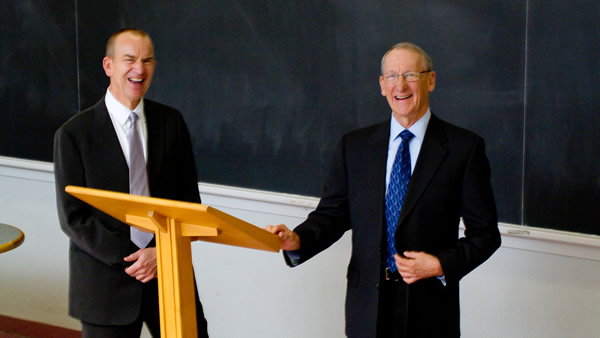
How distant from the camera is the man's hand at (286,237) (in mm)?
2436

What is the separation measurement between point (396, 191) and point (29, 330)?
315 centimetres

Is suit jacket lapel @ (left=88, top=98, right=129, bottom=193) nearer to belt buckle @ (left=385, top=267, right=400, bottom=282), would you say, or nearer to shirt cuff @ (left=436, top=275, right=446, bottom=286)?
belt buckle @ (left=385, top=267, right=400, bottom=282)

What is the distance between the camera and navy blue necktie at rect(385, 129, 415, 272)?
2436 millimetres

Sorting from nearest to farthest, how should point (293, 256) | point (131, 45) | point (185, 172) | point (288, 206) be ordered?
1. point (293, 256)
2. point (131, 45)
3. point (185, 172)
4. point (288, 206)

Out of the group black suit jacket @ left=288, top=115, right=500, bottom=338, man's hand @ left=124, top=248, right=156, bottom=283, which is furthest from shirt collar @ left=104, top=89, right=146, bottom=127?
black suit jacket @ left=288, top=115, right=500, bottom=338

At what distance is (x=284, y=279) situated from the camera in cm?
387

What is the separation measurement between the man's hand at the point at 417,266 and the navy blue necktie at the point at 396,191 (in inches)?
5.0

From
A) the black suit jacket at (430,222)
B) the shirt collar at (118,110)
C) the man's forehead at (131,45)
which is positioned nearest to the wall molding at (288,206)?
the black suit jacket at (430,222)

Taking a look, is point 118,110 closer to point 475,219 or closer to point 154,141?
point 154,141

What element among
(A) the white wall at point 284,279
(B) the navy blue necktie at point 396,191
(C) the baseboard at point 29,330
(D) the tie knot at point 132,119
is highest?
(D) the tie knot at point 132,119

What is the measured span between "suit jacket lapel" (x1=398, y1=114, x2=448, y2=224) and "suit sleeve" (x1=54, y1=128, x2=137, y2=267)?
3.19 ft

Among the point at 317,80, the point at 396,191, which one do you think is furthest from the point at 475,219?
the point at 317,80

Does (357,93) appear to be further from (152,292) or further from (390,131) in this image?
(152,292)

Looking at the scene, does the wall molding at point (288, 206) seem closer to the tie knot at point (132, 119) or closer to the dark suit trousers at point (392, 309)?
the dark suit trousers at point (392, 309)
